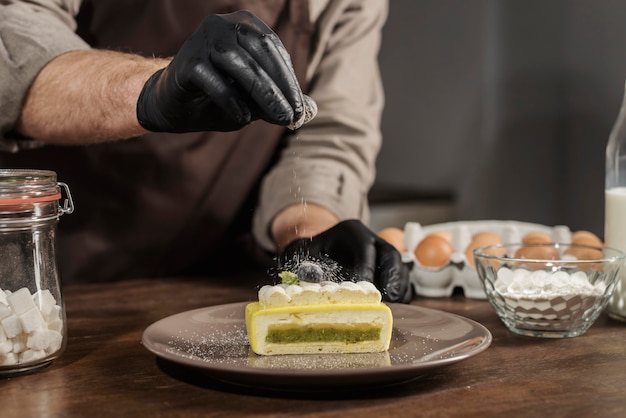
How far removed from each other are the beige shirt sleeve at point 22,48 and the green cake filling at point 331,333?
2.41 ft

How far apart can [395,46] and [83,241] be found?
2.12m

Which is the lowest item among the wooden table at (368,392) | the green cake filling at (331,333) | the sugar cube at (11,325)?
the wooden table at (368,392)

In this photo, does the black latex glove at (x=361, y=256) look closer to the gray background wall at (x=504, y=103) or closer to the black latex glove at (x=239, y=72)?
the black latex glove at (x=239, y=72)

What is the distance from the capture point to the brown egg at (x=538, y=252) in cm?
144

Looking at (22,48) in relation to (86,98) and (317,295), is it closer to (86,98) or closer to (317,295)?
(86,98)

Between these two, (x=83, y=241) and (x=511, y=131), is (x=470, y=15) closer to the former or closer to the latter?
(x=511, y=131)

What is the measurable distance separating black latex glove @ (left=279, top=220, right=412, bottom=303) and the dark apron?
48 centimetres

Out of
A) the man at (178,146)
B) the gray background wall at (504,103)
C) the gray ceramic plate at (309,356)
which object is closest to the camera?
the gray ceramic plate at (309,356)

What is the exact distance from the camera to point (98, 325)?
4.22 ft

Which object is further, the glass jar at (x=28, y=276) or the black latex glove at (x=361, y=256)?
the black latex glove at (x=361, y=256)

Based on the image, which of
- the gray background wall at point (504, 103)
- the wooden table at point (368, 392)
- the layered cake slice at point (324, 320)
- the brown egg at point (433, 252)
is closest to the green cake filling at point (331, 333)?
the layered cake slice at point (324, 320)

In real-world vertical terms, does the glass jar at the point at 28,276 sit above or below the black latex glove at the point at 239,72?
below

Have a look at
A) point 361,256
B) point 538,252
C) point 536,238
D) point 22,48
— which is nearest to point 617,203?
point 538,252

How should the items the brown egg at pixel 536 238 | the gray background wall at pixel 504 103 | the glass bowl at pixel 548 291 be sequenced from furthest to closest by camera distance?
1. the gray background wall at pixel 504 103
2. the brown egg at pixel 536 238
3. the glass bowl at pixel 548 291
